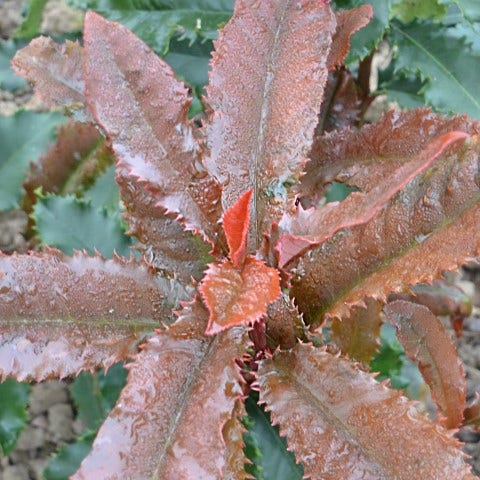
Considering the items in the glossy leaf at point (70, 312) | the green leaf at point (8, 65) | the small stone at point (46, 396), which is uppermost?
the glossy leaf at point (70, 312)

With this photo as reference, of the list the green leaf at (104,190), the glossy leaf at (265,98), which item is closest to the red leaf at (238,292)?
the glossy leaf at (265,98)

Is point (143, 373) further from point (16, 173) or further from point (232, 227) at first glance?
point (16, 173)

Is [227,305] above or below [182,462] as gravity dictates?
above

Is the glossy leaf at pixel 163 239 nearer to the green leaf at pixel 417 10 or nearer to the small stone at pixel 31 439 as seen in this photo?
the green leaf at pixel 417 10

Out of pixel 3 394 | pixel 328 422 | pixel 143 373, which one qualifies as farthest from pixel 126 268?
pixel 3 394

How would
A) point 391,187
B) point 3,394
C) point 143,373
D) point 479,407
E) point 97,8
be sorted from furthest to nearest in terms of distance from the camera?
point 3,394, point 97,8, point 479,407, point 143,373, point 391,187

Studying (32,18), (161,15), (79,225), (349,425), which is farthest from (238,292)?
(32,18)

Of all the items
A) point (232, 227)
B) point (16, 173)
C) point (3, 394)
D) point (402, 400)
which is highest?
point (232, 227)
